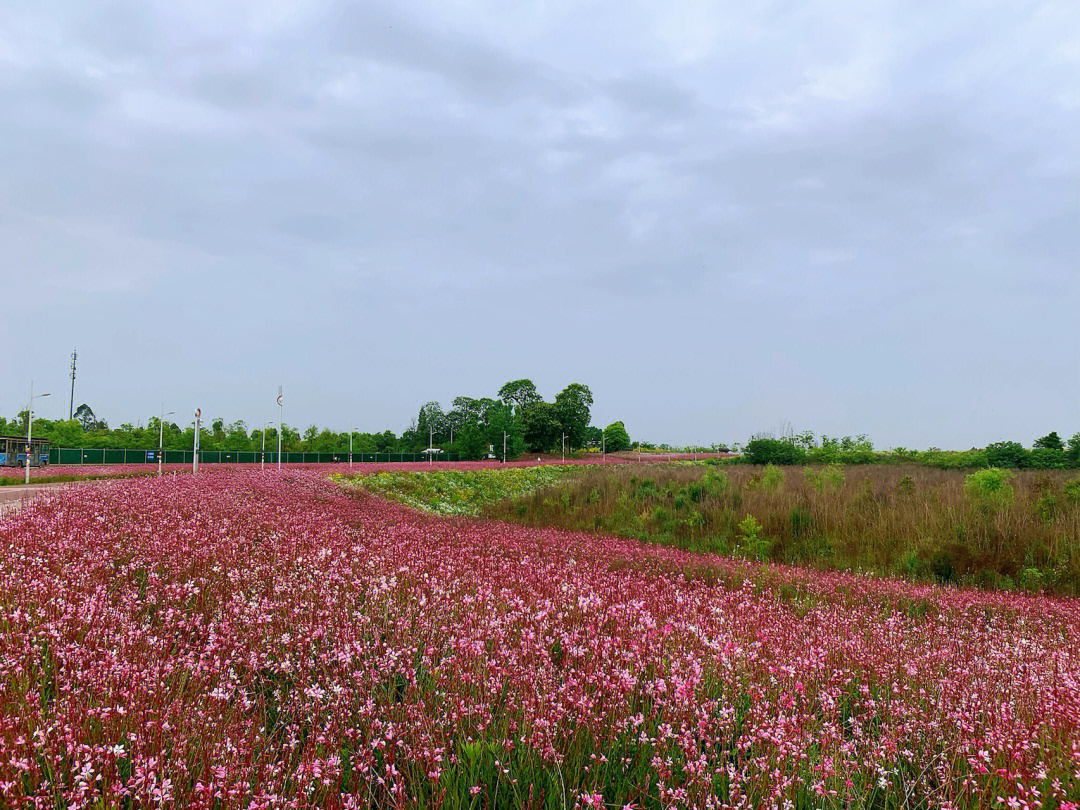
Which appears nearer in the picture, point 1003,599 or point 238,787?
point 238,787

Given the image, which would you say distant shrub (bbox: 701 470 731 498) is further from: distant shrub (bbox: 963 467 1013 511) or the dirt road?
the dirt road

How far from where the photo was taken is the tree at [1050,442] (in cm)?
3177

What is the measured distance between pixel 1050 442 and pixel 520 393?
71.2 metres

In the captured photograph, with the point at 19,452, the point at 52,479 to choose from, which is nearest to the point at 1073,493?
the point at 52,479

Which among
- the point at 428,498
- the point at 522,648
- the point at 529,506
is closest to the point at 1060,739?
the point at 522,648

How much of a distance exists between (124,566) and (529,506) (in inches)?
606

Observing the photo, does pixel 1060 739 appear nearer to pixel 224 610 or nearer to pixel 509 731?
pixel 509 731

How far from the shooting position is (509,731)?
8.34 feet

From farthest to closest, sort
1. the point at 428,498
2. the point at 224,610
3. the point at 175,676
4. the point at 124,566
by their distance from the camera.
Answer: the point at 428,498 → the point at 124,566 → the point at 224,610 → the point at 175,676

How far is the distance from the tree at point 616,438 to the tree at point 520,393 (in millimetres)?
16806

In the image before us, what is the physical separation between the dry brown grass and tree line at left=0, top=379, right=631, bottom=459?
43.2 meters

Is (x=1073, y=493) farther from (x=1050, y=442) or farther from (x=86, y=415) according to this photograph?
(x=86, y=415)

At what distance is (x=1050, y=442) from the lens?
105 ft

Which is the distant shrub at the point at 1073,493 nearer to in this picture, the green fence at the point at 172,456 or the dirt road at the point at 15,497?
the dirt road at the point at 15,497
